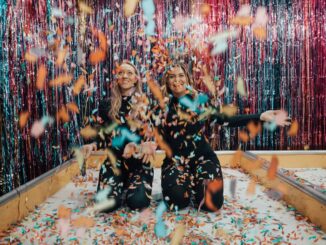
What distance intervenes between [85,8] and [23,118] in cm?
150

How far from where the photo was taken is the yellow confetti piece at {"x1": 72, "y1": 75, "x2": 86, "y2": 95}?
3.12 m

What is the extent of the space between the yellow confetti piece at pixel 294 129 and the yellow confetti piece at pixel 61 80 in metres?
1.94

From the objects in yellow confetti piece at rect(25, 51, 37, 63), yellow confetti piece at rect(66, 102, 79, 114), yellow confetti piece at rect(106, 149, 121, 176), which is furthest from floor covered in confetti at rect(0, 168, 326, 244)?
yellow confetti piece at rect(66, 102, 79, 114)

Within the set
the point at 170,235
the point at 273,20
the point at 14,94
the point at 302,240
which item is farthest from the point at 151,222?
the point at 273,20

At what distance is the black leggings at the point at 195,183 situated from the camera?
191 cm

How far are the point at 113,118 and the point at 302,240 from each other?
1.15 metres

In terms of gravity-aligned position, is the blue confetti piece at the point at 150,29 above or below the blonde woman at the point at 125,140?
above

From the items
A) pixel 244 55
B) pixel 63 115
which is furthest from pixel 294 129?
pixel 63 115

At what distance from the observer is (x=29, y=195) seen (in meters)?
1.90

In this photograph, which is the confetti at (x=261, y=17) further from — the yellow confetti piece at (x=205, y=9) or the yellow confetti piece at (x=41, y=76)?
the yellow confetti piece at (x=41, y=76)

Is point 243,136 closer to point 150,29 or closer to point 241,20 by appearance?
point 241,20

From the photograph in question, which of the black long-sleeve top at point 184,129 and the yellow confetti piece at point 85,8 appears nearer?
the black long-sleeve top at point 184,129

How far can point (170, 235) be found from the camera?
153 cm

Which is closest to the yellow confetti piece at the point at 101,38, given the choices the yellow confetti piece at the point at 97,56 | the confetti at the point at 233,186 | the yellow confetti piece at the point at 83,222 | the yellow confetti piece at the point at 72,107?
the yellow confetti piece at the point at 97,56
